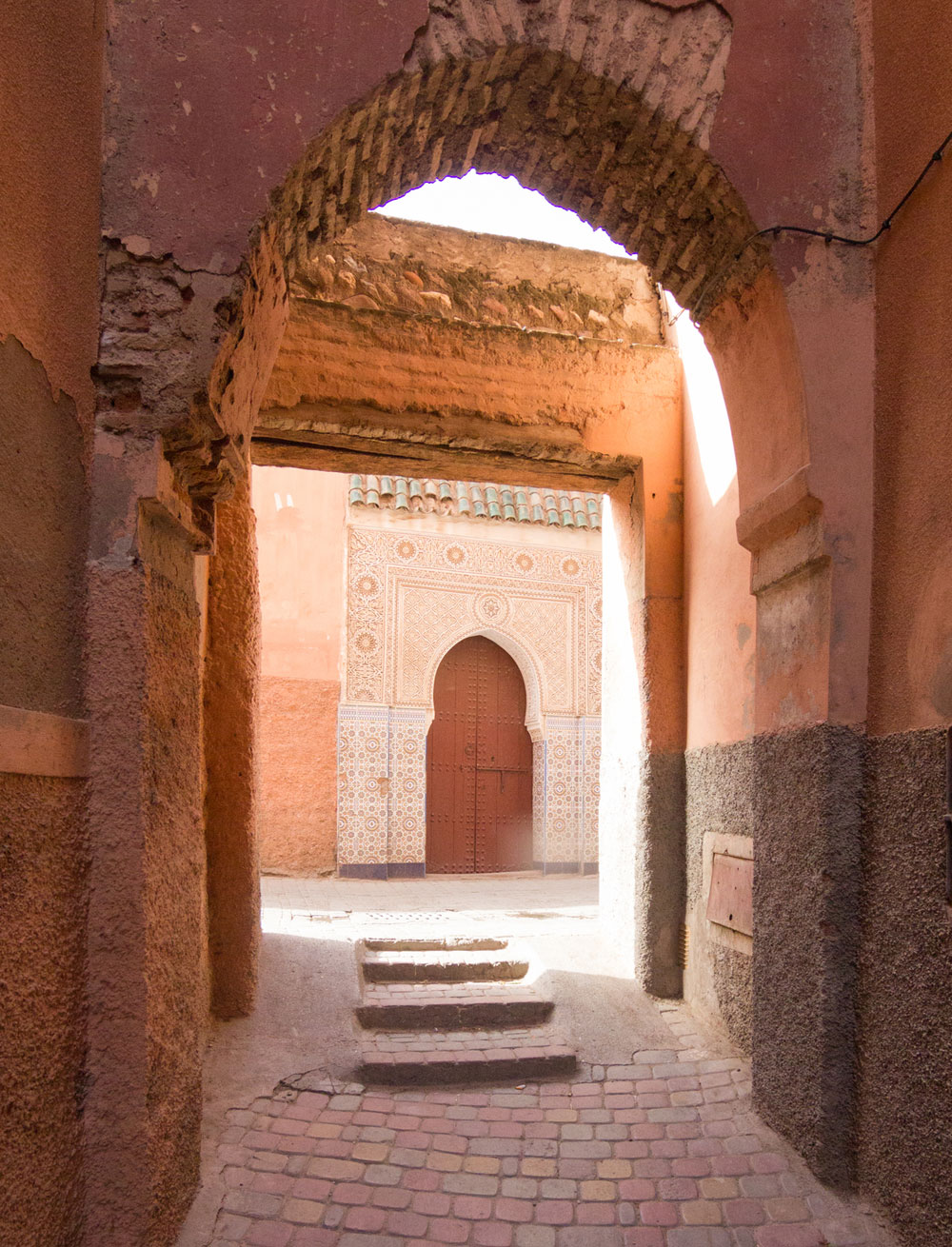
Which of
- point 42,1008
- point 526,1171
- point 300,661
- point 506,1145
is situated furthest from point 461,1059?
point 300,661

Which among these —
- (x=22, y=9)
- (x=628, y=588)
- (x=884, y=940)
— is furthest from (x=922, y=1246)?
(x=22, y=9)

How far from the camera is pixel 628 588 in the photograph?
561 cm

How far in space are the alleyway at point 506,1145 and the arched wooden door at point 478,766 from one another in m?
6.18

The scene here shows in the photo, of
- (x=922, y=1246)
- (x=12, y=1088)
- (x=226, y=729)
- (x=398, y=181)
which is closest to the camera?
→ (x=12, y=1088)

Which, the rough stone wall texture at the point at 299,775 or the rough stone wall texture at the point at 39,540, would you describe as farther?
the rough stone wall texture at the point at 299,775

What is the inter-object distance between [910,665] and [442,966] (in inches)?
128

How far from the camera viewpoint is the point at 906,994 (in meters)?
2.68

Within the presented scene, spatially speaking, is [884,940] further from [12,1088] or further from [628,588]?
[628,588]

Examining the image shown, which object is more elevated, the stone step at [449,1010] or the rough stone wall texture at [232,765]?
the rough stone wall texture at [232,765]

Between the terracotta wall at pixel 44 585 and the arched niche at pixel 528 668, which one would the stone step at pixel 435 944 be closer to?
the terracotta wall at pixel 44 585

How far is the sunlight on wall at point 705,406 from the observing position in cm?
477

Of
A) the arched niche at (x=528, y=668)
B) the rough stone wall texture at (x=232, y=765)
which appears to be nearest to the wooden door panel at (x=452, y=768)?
the arched niche at (x=528, y=668)

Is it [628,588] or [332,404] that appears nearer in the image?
[332,404]

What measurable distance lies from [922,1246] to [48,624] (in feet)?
9.43
